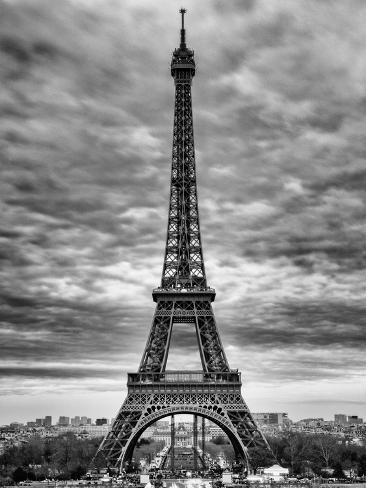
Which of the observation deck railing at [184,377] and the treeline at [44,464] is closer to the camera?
the observation deck railing at [184,377]

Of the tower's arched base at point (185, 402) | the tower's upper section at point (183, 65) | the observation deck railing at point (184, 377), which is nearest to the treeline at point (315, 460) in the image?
the tower's arched base at point (185, 402)

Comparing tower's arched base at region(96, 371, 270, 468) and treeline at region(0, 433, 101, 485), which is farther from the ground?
tower's arched base at region(96, 371, 270, 468)

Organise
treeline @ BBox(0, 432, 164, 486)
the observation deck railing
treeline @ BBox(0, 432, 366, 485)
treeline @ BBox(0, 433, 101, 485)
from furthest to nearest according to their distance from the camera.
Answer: treeline @ BBox(0, 433, 101, 485) < treeline @ BBox(0, 432, 164, 486) < treeline @ BBox(0, 432, 366, 485) < the observation deck railing

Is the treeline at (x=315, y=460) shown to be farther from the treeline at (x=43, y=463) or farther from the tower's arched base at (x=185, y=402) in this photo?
the treeline at (x=43, y=463)

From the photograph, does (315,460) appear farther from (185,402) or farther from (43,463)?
(43,463)

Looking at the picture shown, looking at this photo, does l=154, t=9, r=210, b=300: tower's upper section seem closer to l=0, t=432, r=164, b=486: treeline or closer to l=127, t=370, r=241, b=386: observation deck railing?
l=127, t=370, r=241, b=386: observation deck railing

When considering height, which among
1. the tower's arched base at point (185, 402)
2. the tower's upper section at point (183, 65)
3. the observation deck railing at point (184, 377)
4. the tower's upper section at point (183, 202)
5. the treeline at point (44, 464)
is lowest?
the treeline at point (44, 464)

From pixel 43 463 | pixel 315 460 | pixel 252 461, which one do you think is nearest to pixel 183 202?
pixel 252 461

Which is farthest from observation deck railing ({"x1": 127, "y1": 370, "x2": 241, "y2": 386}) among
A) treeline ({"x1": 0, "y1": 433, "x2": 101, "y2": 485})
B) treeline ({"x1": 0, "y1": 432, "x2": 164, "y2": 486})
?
treeline ({"x1": 0, "y1": 433, "x2": 101, "y2": 485})
